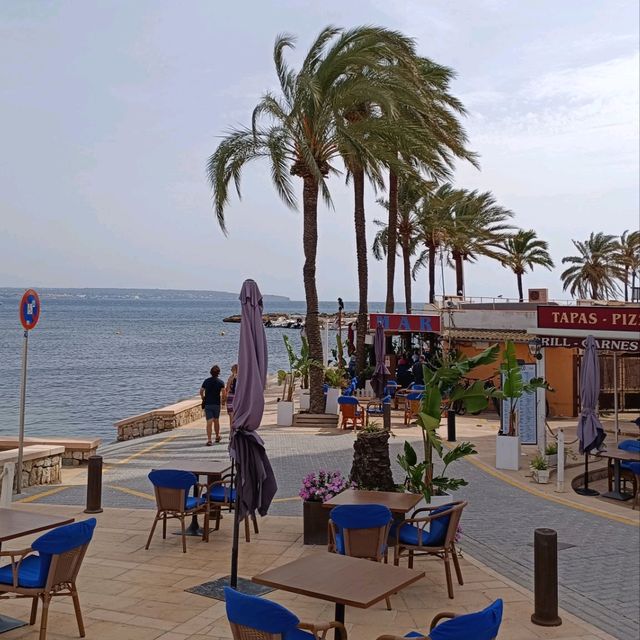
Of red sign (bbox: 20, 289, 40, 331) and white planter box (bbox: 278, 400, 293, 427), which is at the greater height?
red sign (bbox: 20, 289, 40, 331)

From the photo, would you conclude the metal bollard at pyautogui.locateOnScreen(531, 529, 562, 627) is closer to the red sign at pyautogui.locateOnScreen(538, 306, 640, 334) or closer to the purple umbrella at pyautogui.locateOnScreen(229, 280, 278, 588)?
the purple umbrella at pyautogui.locateOnScreen(229, 280, 278, 588)

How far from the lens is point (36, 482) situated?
12.2 metres

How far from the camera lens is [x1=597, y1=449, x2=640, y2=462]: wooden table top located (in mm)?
11367

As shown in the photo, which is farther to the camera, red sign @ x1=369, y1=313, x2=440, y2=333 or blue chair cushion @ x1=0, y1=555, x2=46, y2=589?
red sign @ x1=369, y1=313, x2=440, y2=333

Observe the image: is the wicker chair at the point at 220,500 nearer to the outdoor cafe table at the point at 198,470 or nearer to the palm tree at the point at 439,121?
the outdoor cafe table at the point at 198,470

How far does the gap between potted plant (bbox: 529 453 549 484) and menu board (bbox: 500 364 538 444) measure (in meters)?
2.24

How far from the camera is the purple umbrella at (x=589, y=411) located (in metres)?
12.4

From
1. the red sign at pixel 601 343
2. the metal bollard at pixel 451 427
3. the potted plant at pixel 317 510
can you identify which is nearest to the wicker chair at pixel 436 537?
the potted plant at pixel 317 510

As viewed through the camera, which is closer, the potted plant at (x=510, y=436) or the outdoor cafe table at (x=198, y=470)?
the outdoor cafe table at (x=198, y=470)

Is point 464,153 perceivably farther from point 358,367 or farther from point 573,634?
point 573,634

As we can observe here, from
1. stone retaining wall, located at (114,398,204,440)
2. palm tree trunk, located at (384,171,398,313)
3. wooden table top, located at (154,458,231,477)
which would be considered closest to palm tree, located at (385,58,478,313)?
palm tree trunk, located at (384,171,398,313)

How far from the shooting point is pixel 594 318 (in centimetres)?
1508

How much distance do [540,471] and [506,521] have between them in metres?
3.03

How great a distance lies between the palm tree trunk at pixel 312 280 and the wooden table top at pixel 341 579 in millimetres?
14788
